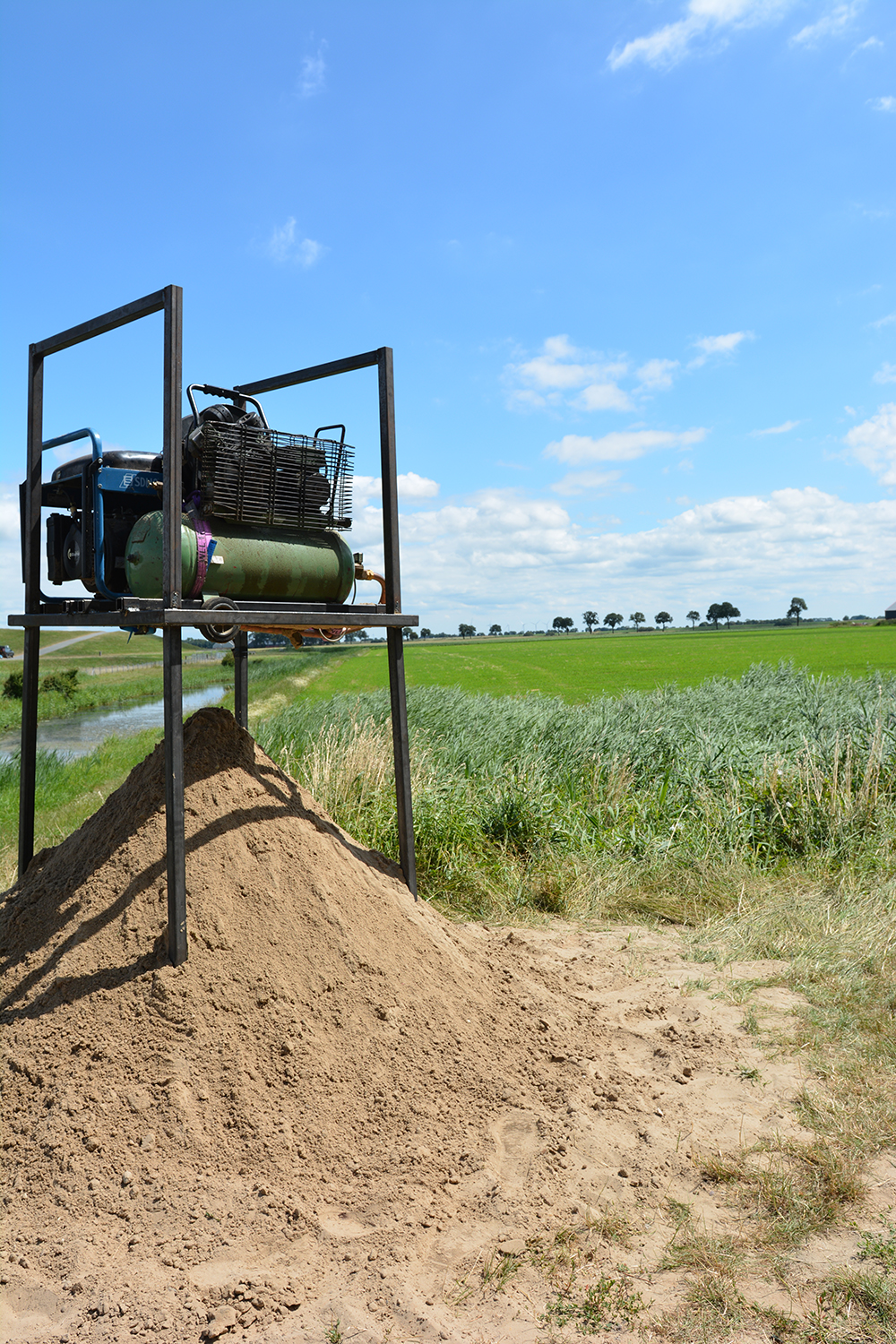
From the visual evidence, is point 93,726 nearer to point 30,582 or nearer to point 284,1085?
point 30,582

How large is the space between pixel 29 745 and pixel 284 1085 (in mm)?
2696

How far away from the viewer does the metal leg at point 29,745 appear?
4.92 meters

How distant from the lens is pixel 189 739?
4.61 metres

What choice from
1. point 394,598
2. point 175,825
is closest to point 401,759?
point 394,598

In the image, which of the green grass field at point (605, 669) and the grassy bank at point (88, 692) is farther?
the grassy bank at point (88, 692)

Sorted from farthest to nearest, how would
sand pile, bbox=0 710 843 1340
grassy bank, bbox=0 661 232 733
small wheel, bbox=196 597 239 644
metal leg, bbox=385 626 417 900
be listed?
grassy bank, bbox=0 661 232 733
metal leg, bbox=385 626 417 900
small wheel, bbox=196 597 239 644
sand pile, bbox=0 710 843 1340

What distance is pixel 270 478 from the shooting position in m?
4.39

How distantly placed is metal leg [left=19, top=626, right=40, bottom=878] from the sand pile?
40 centimetres

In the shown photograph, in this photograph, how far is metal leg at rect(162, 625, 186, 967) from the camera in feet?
12.1

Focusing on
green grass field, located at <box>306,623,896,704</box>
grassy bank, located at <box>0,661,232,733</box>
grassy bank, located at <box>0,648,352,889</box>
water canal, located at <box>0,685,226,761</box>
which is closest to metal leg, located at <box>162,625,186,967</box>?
grassy bank, located at <box>0,648,352,889</box>

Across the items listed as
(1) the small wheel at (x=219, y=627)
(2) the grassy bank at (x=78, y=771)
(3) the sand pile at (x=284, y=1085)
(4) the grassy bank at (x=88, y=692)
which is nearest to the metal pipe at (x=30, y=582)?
(3) the sand pile at (x=284, y=1085)

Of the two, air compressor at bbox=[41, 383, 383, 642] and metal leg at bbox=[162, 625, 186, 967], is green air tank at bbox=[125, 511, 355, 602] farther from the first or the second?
metal leg at bbox=[162, 625, 186, 967]

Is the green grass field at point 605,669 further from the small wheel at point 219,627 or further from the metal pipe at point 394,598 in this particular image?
the small wheel at point 219,627

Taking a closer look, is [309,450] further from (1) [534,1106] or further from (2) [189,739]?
(1) [534,1106]
